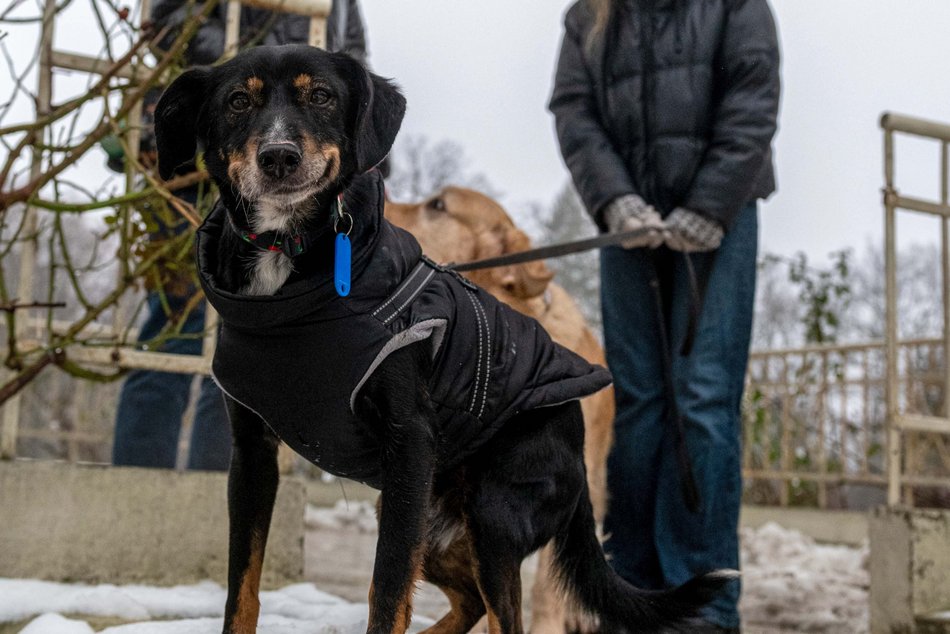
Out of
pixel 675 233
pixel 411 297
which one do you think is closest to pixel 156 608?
pixel 411 297

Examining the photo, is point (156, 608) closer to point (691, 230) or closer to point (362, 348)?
point (362, 348)

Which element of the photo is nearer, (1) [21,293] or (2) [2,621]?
(2) [2,621]

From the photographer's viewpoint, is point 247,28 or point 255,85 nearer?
point 255,85

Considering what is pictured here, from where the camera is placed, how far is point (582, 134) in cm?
405

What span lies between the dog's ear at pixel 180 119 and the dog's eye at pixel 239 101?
0.12 meters

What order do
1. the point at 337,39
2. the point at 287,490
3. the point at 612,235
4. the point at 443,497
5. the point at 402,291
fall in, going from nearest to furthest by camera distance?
the point at 402,291
the point at 443,497
the point at 612,235
the point at 287,490
the point at 337,39

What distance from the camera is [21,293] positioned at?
3.89m

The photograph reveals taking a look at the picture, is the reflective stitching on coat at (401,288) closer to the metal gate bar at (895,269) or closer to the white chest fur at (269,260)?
the white chest fur at (269,260)

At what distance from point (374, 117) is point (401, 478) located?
0.80 meters

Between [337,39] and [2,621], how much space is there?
2.70 metres

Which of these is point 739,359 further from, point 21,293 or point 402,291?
point 21,293

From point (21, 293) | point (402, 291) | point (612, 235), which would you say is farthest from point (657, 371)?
point (21, 293)

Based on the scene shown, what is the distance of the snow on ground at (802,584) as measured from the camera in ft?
16.3

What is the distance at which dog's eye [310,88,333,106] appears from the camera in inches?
87.6
